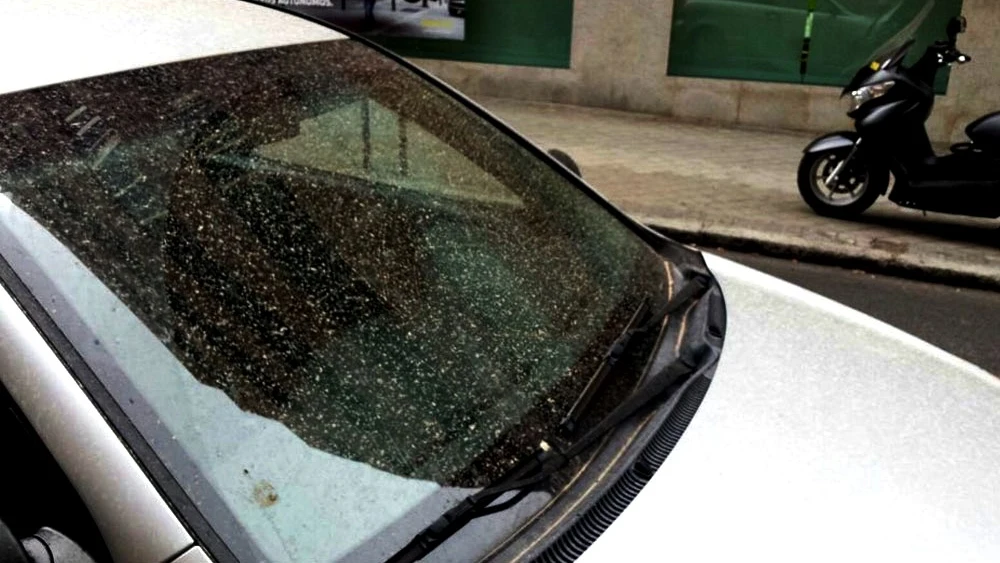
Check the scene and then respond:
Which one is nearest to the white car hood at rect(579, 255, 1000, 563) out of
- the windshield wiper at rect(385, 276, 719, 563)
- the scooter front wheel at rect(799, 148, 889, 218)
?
the windshield wiper at rect(385, 276, 719, 563)

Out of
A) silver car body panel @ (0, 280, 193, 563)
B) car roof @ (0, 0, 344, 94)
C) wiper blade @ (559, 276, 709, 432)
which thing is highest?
car roof @ (0, 0, 344, 94)

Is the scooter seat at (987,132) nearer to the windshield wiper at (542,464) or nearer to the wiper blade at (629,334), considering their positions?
the wiper blade at (629,334)

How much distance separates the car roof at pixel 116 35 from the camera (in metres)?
1.81

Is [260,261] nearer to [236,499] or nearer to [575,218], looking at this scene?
[236,499]

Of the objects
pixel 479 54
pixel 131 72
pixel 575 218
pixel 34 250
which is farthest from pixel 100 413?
pixel 479 54

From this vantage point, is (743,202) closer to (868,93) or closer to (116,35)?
(868,93)

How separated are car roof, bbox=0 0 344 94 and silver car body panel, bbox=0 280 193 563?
605mm

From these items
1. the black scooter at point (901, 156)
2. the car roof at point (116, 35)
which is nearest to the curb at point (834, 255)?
the black scooter at point (901, 156)

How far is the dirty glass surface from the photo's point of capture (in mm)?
8984

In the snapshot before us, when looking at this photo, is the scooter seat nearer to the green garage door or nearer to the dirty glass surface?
the dirty glass surface

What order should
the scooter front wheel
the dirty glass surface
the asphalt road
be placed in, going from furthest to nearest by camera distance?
the dirty glass surface, the scooter front wheel, the asphalt road

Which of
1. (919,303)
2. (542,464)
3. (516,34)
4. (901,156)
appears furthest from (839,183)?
(542,464)

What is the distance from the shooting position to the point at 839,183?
6.60 m

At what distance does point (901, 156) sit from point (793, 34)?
3.52 meters
